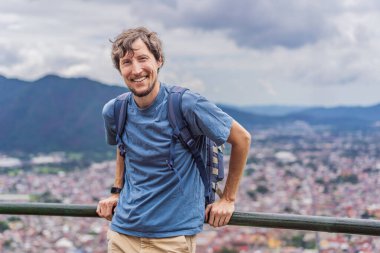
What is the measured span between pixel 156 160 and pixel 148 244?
28 cm

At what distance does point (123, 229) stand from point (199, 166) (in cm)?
33

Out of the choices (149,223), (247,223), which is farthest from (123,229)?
(247,223)

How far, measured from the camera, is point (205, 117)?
1.82 m

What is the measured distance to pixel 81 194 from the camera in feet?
90.4

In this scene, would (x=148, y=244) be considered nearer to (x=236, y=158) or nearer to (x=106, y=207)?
(x=106, y=207)

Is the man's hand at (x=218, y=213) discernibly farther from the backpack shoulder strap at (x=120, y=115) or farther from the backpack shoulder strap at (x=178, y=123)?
the backpack shoulder strap at (x=120, y=115)

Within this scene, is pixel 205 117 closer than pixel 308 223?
Yes

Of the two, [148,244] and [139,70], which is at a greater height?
[139,70]

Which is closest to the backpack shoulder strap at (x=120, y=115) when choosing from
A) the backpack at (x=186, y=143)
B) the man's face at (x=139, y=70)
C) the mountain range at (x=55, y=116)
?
the backpack at (x=186, y=143)

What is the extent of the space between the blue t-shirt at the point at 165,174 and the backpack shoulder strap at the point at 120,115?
0.06 metres

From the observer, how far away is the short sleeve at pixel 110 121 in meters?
2.02

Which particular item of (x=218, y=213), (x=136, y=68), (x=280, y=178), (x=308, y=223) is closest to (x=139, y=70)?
(x=136, y=68)

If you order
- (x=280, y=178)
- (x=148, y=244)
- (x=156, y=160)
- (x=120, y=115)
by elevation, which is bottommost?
(x=280, y=178)

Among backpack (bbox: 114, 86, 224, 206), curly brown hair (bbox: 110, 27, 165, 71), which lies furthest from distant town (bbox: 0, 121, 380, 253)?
curly brown hair (bbox: 110, 27, 165, 71)
